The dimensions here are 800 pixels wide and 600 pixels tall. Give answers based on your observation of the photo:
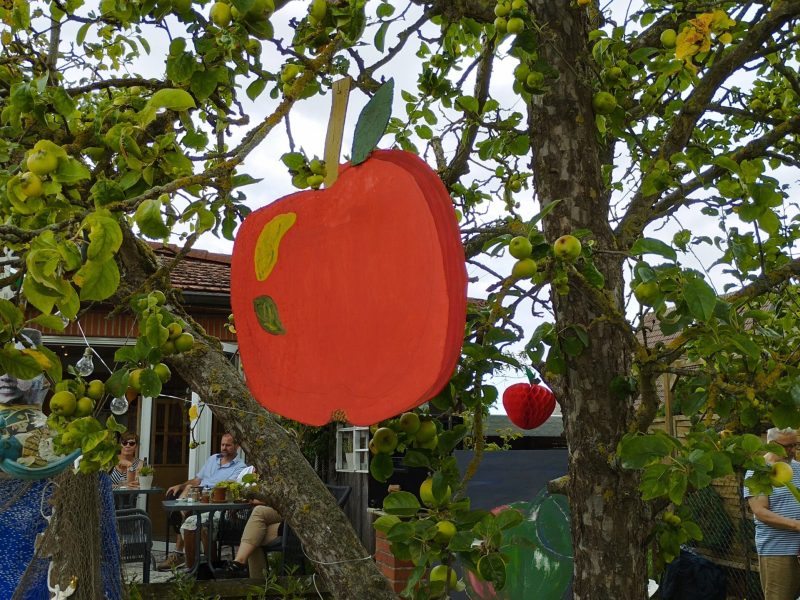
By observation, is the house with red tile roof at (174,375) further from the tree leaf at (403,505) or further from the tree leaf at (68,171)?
the tree leaf at (68,171)

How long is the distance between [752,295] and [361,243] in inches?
37.1

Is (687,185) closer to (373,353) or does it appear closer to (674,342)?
(674,342)

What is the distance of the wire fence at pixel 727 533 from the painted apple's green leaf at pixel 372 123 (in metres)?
5.34

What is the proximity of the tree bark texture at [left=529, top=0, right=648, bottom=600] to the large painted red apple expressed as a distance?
61 centimetres

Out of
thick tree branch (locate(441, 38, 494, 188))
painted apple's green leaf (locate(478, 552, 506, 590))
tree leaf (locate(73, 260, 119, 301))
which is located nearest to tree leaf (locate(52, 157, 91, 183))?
tree leaf (locate(73, 260, 119, 301))

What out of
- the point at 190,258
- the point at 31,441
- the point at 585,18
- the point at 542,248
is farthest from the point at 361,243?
the point at 190,258

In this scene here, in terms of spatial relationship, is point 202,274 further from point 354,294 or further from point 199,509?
point 354,294

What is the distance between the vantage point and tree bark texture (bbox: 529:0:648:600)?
1561 mm

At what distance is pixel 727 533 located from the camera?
595 cm

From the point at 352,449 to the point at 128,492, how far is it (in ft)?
5.95

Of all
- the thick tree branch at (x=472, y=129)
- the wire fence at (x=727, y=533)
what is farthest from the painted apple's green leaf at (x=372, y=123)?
the wire fence at (x=727, y=533)

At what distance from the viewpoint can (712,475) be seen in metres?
1.19

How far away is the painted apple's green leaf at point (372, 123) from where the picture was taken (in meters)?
0.97

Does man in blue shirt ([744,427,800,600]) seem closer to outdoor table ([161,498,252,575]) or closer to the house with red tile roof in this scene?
A: outdoor table ([161,498,252,575])
